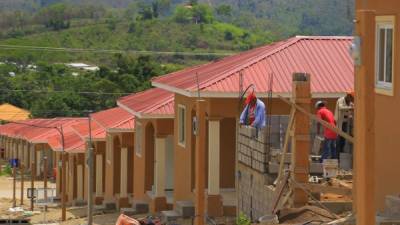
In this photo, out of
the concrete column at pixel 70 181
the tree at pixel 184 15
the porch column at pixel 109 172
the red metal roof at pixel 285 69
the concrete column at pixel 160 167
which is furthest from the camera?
the tree at pixel 184 15

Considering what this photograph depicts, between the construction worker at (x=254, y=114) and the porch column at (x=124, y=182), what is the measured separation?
1442 cm

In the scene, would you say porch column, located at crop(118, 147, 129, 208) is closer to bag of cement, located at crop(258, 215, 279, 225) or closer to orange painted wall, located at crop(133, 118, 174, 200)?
orange painted wall, located at crop(133, 118, 174, 200)

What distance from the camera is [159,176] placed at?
27.0 m

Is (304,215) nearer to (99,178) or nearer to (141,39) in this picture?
(99,178)

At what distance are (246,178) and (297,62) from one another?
5.52 m

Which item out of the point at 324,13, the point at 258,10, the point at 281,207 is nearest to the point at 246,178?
the point at 281,207

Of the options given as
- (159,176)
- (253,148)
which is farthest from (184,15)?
(253,148)

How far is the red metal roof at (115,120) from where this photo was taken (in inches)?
1261

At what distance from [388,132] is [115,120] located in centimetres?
2016

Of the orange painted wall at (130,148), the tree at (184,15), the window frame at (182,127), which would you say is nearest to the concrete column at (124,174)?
the orange painted wall at (130,148)

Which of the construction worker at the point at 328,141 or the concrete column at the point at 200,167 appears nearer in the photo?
the concrete column at the point at 200,167

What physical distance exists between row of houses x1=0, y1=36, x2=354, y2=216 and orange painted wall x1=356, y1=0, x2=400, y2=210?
2.79m

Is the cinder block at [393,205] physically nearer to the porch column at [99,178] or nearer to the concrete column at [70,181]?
the porch column at [99,178]

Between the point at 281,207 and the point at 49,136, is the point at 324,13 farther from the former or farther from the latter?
the point at 281,207
